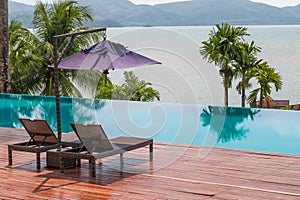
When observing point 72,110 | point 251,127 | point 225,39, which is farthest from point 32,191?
point 225,39

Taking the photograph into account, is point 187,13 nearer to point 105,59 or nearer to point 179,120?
point 179,120

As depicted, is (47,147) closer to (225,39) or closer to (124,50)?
(124,50)

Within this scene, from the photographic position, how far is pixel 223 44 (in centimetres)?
1986

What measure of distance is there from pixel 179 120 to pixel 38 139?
171 inches

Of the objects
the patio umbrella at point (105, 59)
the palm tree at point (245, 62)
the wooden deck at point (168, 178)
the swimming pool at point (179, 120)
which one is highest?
the palm tree at point (245, 62)

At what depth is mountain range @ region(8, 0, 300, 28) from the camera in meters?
28.2

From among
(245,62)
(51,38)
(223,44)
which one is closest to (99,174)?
(51,38)

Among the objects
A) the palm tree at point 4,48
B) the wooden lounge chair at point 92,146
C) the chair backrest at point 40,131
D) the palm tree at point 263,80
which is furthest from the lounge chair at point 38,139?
the palm tree at point 263,80

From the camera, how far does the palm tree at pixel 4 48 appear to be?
13039 mm

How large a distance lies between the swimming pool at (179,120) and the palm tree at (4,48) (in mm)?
1337

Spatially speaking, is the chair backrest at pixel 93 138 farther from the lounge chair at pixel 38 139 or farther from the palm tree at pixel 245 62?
the palm tree at pixel 245 62

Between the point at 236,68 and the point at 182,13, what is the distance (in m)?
12.2

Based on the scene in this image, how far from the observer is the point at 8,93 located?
44.5 ft

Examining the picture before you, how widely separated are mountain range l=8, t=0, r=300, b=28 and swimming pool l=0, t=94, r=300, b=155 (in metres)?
13.4
